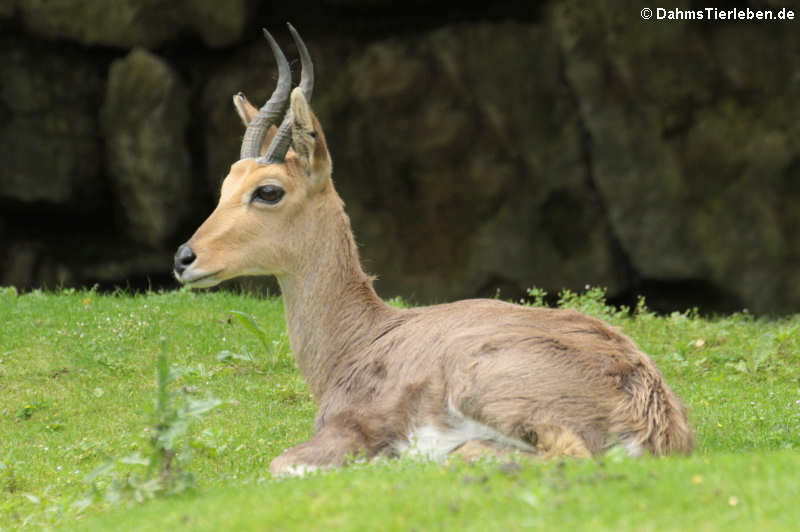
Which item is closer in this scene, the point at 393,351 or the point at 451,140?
the point at 393,351

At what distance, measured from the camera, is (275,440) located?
8219 mm

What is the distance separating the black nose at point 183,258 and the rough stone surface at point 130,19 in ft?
32.1

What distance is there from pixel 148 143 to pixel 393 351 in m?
10.7

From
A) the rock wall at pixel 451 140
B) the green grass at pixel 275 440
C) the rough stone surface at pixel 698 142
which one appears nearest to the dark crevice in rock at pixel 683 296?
the rock wall at pixel 451 140

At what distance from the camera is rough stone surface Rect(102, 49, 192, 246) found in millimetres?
16422

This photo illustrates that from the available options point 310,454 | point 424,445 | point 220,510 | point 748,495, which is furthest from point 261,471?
point 748,495

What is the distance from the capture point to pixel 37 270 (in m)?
17.2

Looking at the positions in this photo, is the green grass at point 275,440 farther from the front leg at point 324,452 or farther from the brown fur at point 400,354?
the brown fur at point 400,354

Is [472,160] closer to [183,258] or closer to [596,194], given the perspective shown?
[596,194]

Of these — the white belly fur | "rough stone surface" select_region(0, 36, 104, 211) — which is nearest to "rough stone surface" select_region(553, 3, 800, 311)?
"rough stone surface" select_region(0, 36, 104, 211)

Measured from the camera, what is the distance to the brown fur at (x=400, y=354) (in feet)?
19.4

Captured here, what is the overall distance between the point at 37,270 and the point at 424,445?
40.6 feet

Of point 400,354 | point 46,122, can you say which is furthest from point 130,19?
point 400,354

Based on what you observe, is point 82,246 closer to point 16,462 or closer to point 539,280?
point 539,280
